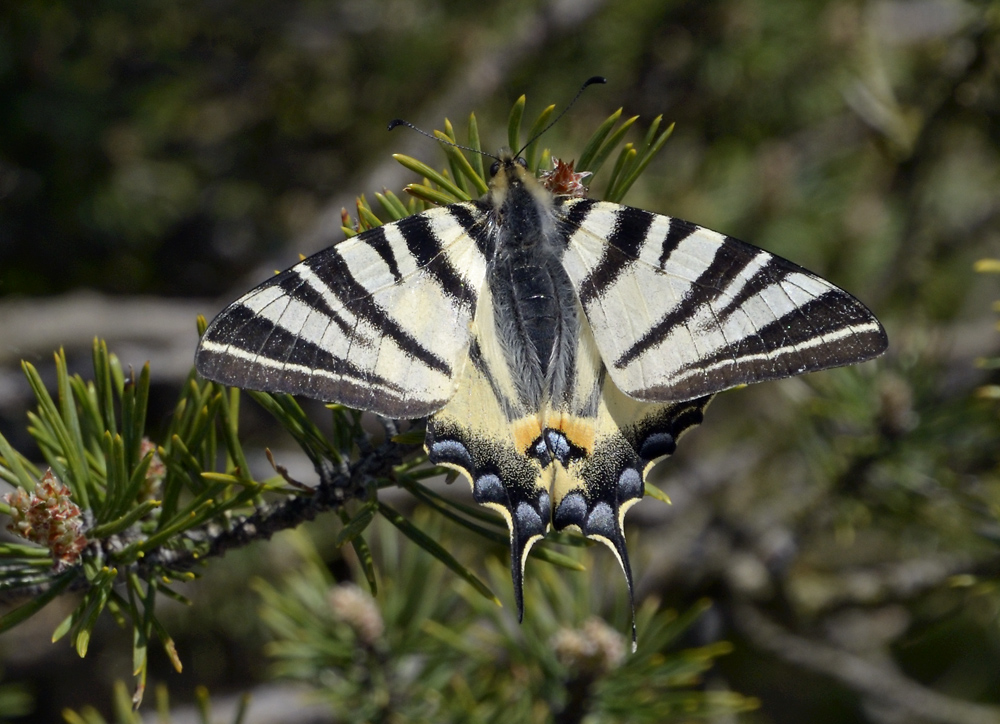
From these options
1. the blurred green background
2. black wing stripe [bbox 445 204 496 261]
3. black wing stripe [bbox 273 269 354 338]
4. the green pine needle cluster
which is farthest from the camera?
the blurred green background

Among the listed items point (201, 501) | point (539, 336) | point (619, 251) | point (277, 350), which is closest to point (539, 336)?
point (539, 336)

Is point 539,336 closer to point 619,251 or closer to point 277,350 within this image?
point 619,251

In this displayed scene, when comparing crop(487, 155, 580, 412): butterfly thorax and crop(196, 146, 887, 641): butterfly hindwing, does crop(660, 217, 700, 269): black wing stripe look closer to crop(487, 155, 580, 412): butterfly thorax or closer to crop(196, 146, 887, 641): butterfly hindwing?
crop(196, 146, 887, 641): butterfly hindwing

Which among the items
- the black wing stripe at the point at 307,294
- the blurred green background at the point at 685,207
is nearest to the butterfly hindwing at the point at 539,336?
the black wing stripe at the point at 307,294

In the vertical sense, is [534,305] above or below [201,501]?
above

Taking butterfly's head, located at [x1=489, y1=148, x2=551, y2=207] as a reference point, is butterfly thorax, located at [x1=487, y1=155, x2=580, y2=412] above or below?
below

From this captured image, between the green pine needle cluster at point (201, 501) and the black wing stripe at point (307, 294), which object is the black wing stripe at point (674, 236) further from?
the black wing stripe at point (307, 294)

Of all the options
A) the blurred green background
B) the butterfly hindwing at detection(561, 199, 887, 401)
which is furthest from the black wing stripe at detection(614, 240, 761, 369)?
the blurred green background
